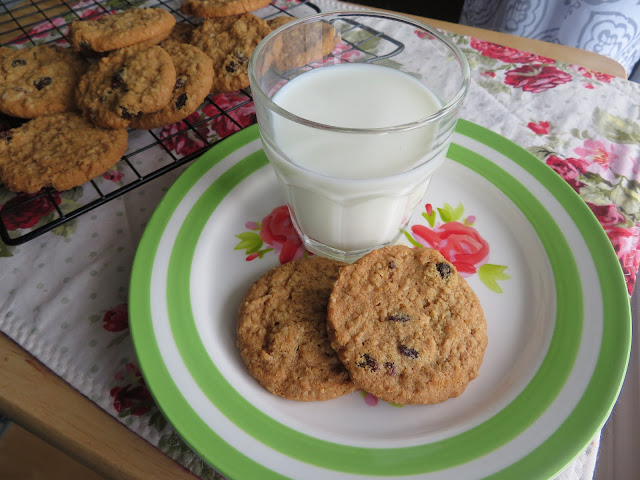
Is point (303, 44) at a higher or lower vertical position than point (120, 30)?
higher

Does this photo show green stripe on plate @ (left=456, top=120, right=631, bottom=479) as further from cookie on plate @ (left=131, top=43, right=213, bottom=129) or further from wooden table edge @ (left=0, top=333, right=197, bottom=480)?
cookie on plate @ (left=131, top=43, right=213, bottom=129)

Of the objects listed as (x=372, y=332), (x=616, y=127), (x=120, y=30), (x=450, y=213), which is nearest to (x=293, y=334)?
(x=372, y=332)

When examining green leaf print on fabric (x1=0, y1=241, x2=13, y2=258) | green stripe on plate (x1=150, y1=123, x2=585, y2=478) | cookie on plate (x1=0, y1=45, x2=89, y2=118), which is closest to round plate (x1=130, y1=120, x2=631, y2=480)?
green stripe on plate (x1=150, y1=123, x2=585, y2=478)

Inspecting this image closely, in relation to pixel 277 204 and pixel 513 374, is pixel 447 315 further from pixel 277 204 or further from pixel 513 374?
pixel 277 204

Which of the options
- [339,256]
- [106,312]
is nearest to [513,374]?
[339,256]

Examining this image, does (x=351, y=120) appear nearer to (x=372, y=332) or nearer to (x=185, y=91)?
(x=372, y=332)

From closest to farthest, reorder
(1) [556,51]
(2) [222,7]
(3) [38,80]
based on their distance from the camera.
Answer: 1. (3) [38,80]
2. (2) [222,7]
3. (1) [556,51]

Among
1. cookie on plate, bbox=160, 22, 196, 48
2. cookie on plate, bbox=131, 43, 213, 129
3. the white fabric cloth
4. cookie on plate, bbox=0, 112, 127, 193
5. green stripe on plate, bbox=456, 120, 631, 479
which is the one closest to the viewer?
green stripe on plate, bbox=456, 120, 631, 479
